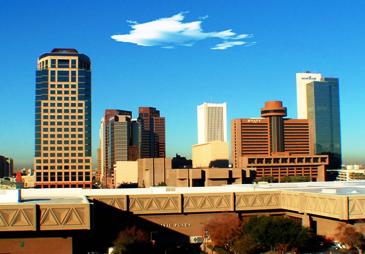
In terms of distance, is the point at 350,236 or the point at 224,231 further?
the point at 224,231

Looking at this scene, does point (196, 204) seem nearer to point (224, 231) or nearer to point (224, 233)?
point (224, 231)

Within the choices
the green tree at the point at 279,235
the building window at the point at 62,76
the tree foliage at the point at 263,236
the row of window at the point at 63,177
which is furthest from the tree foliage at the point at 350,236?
the building window at the point at 62,76

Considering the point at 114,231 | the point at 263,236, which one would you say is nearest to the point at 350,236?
the point at 263,236

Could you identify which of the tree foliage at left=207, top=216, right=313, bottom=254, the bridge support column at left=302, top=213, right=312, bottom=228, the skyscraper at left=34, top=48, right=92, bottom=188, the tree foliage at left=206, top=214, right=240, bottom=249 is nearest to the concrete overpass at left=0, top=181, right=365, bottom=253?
the bridge support column at left=302, top=213, right=312, bottom=228

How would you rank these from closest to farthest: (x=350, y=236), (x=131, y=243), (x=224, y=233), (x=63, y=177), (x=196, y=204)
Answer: (x=350, y=236) → (x=131, y=243) → (x=224, y=233) → (x=196, y=204) → (x=63, y=177)

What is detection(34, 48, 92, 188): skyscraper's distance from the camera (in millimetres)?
163250

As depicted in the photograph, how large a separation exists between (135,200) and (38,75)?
106324mm

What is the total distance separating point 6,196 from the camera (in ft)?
205

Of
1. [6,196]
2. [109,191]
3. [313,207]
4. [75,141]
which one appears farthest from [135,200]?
[75,141]

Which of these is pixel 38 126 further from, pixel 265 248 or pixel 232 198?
pixel 265 248

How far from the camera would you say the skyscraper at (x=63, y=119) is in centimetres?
16325

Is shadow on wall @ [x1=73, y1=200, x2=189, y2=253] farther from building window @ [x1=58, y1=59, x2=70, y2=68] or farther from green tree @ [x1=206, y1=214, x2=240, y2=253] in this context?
building window @ [x1=58, y1=59, x2=70, y2=68]

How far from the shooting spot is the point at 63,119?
16625 cm

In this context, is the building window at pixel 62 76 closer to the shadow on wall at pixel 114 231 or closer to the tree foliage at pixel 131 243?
the shadow on wall at pixel 114 231
